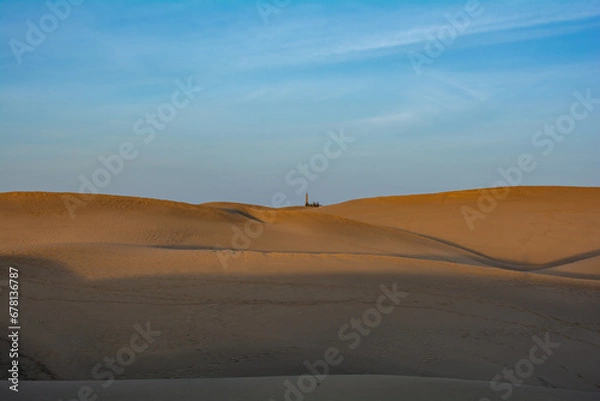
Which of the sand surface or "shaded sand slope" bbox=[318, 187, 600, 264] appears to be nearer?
the sand surface

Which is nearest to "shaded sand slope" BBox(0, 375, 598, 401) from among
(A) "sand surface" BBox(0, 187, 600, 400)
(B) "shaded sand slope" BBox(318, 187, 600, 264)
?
(A) "sand surface" BBox(0, 187, 600, 400)

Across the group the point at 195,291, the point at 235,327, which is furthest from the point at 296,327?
the point at 195,291

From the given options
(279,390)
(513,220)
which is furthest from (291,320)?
(513,220)

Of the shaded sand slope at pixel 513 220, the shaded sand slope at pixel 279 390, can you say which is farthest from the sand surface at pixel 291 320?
the shaded sand slope at pixel 513 220

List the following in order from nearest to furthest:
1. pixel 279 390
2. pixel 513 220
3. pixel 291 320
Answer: pixel 279 390 < pixel 291 320 < pixel 513 220

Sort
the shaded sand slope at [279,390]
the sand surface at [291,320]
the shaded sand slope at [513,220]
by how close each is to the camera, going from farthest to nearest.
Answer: the shaded sand slope at [513,220] → the sand surface at [291,320] → the shaded sand slope at [279,390]

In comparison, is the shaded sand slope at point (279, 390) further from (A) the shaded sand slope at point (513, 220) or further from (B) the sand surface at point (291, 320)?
(A) the shaded sand slope at point (513, 220)

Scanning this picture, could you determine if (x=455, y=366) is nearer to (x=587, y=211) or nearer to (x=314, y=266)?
(x=314, y=266)

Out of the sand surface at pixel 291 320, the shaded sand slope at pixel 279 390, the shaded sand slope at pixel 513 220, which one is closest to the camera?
the shaded sand slope at pixel 279 390

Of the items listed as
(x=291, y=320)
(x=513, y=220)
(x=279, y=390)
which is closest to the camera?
(x=279, y=390)

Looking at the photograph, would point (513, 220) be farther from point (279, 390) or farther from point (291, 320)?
point (279, 390)

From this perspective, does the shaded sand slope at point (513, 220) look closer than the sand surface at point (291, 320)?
No

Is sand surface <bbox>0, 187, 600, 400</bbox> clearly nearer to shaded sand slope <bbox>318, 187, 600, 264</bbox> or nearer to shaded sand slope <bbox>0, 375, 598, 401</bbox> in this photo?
shaded sand slope <bbox>0, 375, 598, 401</bbox>

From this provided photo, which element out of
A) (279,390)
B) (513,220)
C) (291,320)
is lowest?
(279,390)
